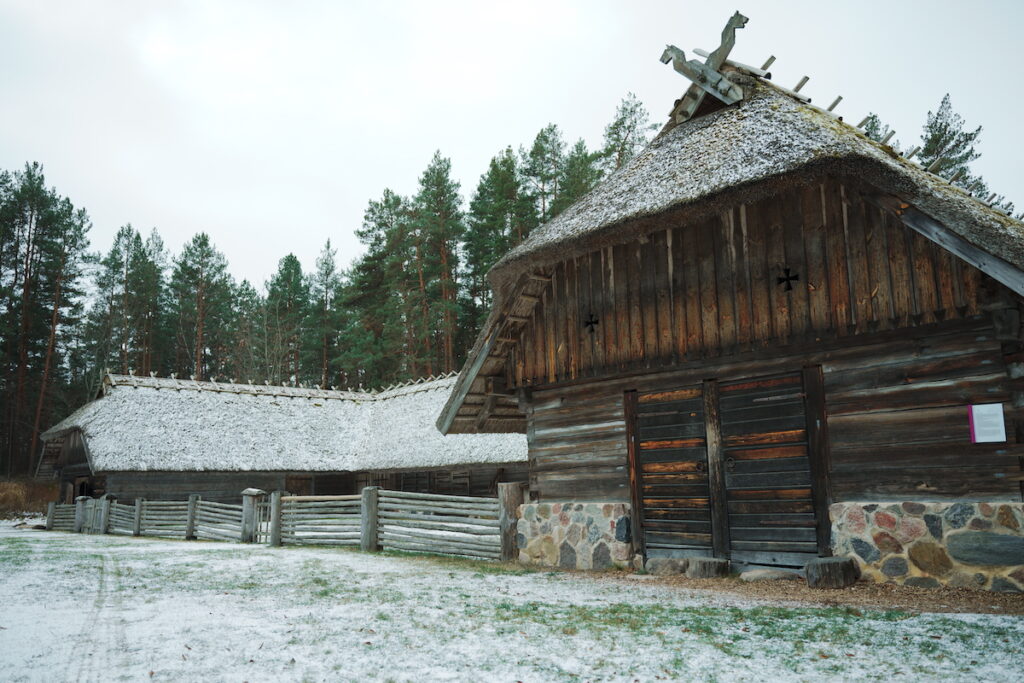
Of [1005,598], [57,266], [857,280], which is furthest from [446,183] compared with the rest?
[1005,598]

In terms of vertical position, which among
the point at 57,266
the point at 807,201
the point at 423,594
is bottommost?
the point at 423,594

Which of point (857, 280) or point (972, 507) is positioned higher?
point (857, 280)

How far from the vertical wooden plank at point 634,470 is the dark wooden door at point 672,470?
0.05 feet

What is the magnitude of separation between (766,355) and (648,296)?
6.38 ft

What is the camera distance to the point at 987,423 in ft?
25.6

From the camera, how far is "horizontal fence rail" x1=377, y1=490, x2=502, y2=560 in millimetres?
12875

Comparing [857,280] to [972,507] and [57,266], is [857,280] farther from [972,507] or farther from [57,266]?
[57,266]

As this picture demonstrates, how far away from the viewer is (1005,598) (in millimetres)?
7172

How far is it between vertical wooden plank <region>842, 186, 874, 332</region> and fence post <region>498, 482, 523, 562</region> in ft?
20.9

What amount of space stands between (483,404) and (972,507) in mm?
7996

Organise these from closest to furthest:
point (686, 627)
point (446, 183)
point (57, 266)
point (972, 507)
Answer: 1. point (686, 627)
2. point (972, 507)
3. point (446, 183)
4. point (57, 266)

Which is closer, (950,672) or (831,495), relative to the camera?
(950,672)

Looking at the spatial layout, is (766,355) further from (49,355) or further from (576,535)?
(49,355)

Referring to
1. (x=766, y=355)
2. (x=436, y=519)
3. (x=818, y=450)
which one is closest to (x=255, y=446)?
(x=436, y=519)
